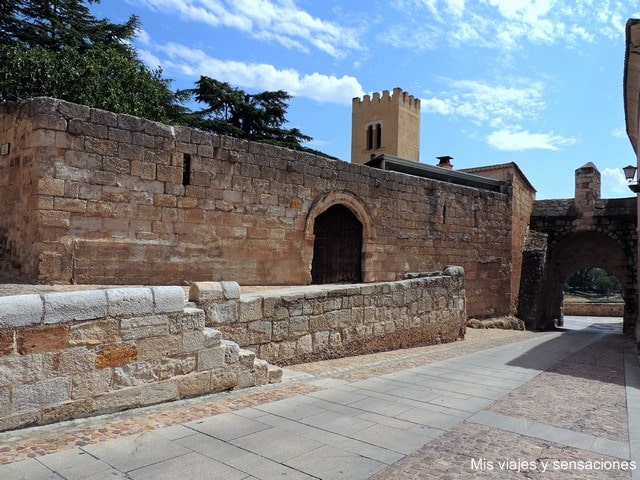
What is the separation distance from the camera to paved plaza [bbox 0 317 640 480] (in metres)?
3.28

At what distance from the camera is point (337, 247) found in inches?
480

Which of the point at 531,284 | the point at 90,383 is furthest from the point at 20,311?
the point at 531,284

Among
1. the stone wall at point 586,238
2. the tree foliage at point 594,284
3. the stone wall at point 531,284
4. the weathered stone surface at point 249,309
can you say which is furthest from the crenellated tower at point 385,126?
the weathered stone surface at point 249,309

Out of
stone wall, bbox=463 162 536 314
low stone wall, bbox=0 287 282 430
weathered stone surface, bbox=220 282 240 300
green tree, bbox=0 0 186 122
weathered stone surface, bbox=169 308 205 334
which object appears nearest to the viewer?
low stone wall, bbox=0 287 282 430

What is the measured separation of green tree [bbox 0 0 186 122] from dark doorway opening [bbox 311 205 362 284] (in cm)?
788

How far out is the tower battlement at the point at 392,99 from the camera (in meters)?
35.7

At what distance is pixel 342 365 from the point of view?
22.8ft

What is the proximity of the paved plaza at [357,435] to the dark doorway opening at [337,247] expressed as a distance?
18.5ft

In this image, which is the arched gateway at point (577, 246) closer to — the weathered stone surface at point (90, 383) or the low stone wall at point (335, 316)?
the low stone wall at point (335, 316)

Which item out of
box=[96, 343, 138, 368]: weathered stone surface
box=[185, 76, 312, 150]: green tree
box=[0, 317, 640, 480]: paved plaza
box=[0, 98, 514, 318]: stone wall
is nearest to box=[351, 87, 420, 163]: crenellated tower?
box=[185, 76, 312, 150]: green tree

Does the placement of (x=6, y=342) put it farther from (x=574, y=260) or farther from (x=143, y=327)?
(x=574, y=260)

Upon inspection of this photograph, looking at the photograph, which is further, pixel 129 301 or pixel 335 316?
pixel 335 316

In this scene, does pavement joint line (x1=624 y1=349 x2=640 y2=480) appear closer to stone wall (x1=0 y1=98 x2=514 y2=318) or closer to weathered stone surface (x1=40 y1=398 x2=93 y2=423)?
weathered stone surface (x1=40 y1=398 x2=93 y2=423)

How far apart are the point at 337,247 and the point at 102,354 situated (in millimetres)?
8436
